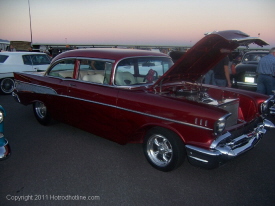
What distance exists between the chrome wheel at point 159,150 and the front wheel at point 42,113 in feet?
8.01

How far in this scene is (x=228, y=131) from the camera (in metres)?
3.24

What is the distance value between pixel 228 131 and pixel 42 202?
2.30 metres

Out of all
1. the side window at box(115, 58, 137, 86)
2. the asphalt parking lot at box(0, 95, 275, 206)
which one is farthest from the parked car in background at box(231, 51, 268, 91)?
the side window at box(115, 58, 137, 86)

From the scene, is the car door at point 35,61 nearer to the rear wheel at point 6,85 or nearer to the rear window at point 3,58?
the rear window at point 3,58

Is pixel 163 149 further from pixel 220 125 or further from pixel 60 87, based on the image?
pixel 60 87

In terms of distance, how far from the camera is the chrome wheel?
3.41m

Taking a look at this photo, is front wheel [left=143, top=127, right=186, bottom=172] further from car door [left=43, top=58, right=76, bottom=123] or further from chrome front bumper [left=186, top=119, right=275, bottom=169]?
car door [left=43, top=58, right=76, bottom=123]

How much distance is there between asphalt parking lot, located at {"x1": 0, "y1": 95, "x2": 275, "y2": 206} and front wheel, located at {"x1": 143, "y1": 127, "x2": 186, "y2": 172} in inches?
5.2

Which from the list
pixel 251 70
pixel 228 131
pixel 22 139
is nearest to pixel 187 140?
pixel 228 131

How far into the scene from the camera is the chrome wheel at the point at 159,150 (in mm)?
3412

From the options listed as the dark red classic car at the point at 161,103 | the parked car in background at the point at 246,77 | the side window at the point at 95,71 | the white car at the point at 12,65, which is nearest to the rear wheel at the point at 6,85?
the white car at the point at 12,65

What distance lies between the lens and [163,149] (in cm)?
344

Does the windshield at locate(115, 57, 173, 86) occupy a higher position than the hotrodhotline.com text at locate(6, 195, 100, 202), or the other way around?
the windshield at locate(115, 57, 173, 86)

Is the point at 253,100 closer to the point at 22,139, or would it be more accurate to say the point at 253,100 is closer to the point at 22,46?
the point at 22,139
